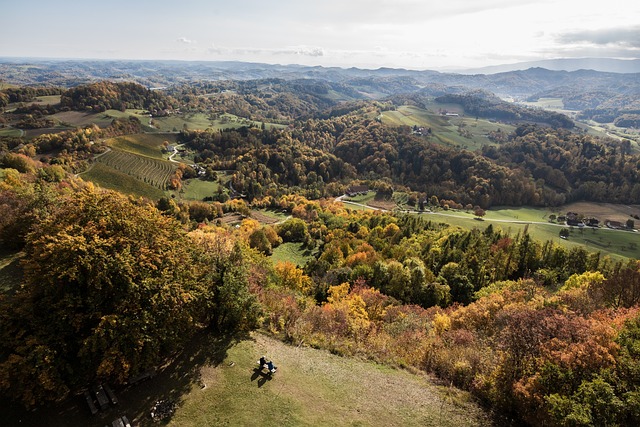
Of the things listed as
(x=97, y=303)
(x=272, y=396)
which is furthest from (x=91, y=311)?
(x=272, y=396)

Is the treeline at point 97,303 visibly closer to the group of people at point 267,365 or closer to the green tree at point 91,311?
the green tree at point 91,311

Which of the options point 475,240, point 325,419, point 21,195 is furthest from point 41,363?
point 475,240

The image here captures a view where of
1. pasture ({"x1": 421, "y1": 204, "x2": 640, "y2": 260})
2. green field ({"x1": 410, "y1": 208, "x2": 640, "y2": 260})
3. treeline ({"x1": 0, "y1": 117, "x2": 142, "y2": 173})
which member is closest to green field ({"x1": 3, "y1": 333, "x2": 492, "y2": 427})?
pasture ({"x1": 421, "y1": 204, "x2": 640, "y2": 260})

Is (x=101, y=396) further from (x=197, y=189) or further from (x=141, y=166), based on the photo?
(x=141, y=166)

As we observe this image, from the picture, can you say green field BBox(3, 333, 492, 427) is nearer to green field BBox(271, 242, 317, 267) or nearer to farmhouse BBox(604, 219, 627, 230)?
green field BBox(271, 242, 317, 267)

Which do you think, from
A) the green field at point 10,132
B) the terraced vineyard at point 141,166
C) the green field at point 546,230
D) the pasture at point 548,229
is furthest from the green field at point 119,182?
the pasture at point 548,229

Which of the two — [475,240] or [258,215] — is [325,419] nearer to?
[475,240]
